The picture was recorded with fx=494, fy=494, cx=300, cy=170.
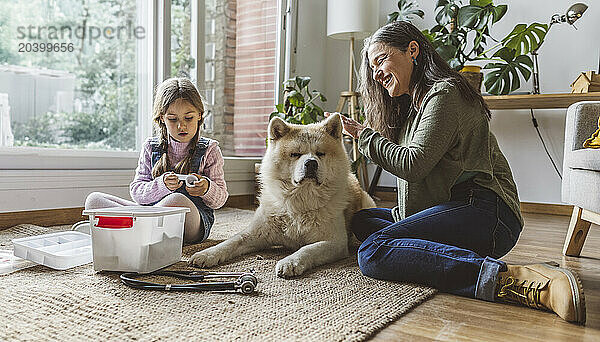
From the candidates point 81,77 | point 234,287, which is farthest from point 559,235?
point 81,77

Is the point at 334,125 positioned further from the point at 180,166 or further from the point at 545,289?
the point at 545,289

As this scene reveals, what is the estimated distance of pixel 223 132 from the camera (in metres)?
3.82

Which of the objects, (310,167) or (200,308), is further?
(310,167)

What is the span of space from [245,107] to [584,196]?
266cm

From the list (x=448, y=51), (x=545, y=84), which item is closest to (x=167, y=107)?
(x=448, y=51)

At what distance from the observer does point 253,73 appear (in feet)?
13.4

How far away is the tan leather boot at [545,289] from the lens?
1.21 metres

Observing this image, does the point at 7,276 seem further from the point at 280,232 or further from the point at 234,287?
the point at 280,232

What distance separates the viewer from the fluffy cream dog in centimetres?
183

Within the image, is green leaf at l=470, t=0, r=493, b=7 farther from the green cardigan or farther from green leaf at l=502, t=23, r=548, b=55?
the green cardigan

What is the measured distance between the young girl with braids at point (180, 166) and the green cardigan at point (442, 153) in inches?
27.7

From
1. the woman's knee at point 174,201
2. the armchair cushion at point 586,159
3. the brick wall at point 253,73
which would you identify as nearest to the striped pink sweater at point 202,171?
the woman's knee at point 174,201

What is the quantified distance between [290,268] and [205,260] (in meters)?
0.32

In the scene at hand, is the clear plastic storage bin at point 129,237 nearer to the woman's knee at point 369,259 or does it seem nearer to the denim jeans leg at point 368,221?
the woman's knee at point 369,259
